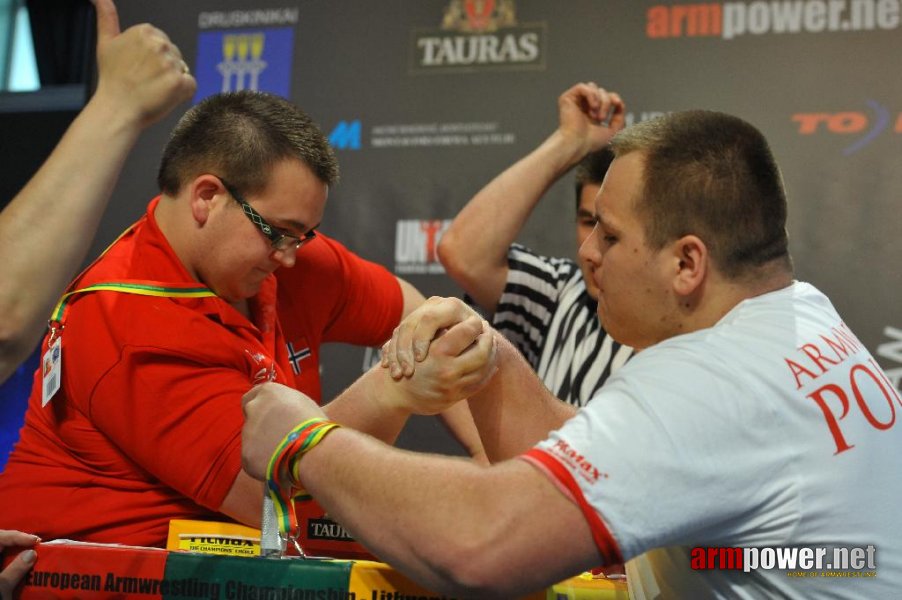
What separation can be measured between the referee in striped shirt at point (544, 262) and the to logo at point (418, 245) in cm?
A: 50

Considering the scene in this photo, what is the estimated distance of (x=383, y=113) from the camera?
345 cm

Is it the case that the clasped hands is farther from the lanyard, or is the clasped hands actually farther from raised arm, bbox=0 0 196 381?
the lanyard

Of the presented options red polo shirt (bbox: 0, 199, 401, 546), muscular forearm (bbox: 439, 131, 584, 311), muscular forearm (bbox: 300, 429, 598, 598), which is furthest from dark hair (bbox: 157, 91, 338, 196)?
muscular forearm (bbox: 300, 429, 598, 598)

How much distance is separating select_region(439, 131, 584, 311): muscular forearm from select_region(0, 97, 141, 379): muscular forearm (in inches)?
59.3

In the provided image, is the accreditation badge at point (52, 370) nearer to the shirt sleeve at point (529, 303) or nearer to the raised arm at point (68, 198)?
the raised arm at point (68, 198)

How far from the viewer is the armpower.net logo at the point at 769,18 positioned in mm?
3092

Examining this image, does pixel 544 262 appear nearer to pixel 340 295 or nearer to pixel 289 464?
pixel 340 295

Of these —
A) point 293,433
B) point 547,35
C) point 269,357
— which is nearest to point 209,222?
point 269,357

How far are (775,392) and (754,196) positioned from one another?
32 centimetres

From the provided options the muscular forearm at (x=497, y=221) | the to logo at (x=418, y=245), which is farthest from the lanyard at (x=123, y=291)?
the to logo at (x=418, y=245)

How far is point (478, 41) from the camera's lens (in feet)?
11.1

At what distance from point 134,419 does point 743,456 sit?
1062 millimetres

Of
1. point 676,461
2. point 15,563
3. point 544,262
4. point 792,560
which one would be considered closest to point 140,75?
point 15,563

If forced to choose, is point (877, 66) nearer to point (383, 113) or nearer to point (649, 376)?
point (383, 113)
